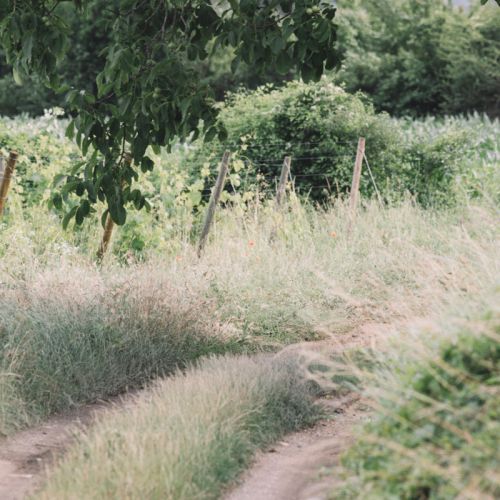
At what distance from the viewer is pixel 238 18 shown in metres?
6.09

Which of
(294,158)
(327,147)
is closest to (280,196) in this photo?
(294,158)

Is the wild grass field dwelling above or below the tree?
below

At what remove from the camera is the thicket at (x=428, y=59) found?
27859mm

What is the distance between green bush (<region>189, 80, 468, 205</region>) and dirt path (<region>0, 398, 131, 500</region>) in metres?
7.39

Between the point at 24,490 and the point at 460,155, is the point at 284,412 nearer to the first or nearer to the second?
the point at 24,490

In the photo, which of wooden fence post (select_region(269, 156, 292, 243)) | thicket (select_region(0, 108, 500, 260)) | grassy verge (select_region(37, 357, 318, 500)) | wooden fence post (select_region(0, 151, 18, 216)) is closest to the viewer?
grassy verge (select_region(37, 357, 318, 500))

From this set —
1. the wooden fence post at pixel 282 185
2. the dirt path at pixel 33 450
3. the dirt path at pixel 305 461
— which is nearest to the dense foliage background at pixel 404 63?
the wooden fence post at pixel 282 185

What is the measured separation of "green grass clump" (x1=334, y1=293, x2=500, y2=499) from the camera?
307 centimetres

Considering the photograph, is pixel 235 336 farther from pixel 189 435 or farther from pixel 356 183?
pixel 356 183

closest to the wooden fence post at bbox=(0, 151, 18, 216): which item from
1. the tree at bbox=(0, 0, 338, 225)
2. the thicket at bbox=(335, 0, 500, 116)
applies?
the tree at bbox=(0, 0, 338, 225)

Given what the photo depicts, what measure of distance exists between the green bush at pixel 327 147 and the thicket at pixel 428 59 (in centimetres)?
1372

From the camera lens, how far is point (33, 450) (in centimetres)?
517

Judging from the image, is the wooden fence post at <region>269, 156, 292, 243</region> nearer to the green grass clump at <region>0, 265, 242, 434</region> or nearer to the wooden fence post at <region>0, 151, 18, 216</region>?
the green grass clump at <region>0, 265, 242, 434</region>

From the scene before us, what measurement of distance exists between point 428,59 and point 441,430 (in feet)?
91.7
